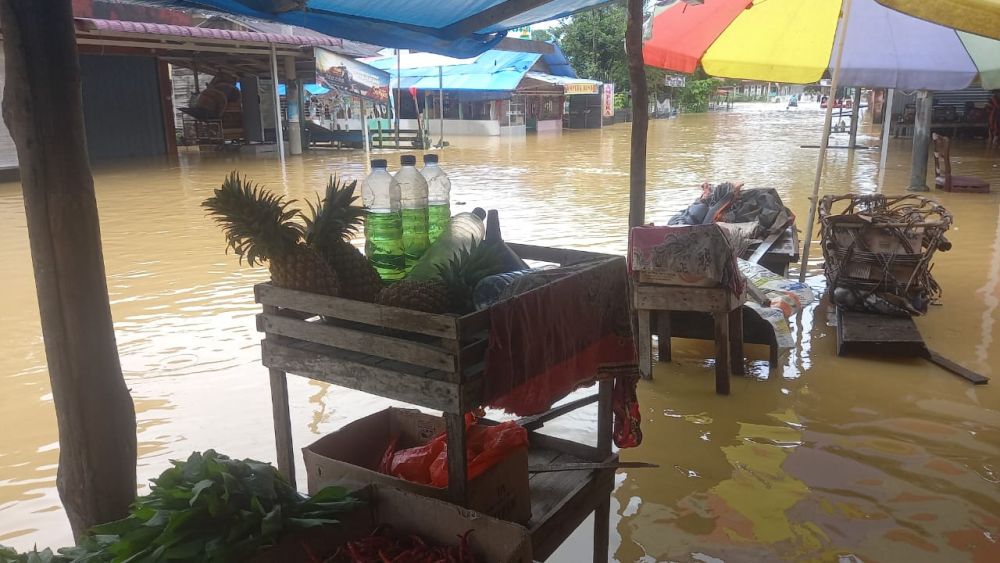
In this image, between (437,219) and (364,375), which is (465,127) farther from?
(364,375)

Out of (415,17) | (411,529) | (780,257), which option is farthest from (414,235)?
(780,257)

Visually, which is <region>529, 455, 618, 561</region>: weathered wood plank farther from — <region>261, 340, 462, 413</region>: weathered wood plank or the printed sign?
the printed sign

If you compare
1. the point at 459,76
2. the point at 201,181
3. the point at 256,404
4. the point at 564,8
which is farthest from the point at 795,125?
the point at 256,404

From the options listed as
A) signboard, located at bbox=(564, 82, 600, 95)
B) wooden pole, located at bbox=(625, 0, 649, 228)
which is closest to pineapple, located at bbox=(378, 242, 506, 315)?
wooden pole, located at bbox=(625, 0, 649, 228)

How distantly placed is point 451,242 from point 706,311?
2.67m

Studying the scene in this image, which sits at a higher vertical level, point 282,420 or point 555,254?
point 555,254

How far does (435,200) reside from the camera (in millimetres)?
2701

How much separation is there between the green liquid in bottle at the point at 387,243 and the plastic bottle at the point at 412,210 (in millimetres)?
24

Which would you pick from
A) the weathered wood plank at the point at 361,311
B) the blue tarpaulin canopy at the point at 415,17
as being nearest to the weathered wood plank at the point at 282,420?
the weathered wood plank at the point at 361,311

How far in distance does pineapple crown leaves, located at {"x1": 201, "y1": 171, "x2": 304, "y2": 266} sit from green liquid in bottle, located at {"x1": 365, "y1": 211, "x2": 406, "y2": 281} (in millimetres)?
299

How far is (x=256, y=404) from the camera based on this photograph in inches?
180

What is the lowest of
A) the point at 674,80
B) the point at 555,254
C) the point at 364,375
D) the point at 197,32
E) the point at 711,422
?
the point at 711,422

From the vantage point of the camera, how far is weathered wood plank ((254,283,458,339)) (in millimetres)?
1938

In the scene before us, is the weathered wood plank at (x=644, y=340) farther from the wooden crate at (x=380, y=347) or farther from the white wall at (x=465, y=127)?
the white wall at (x=465, y=127)
